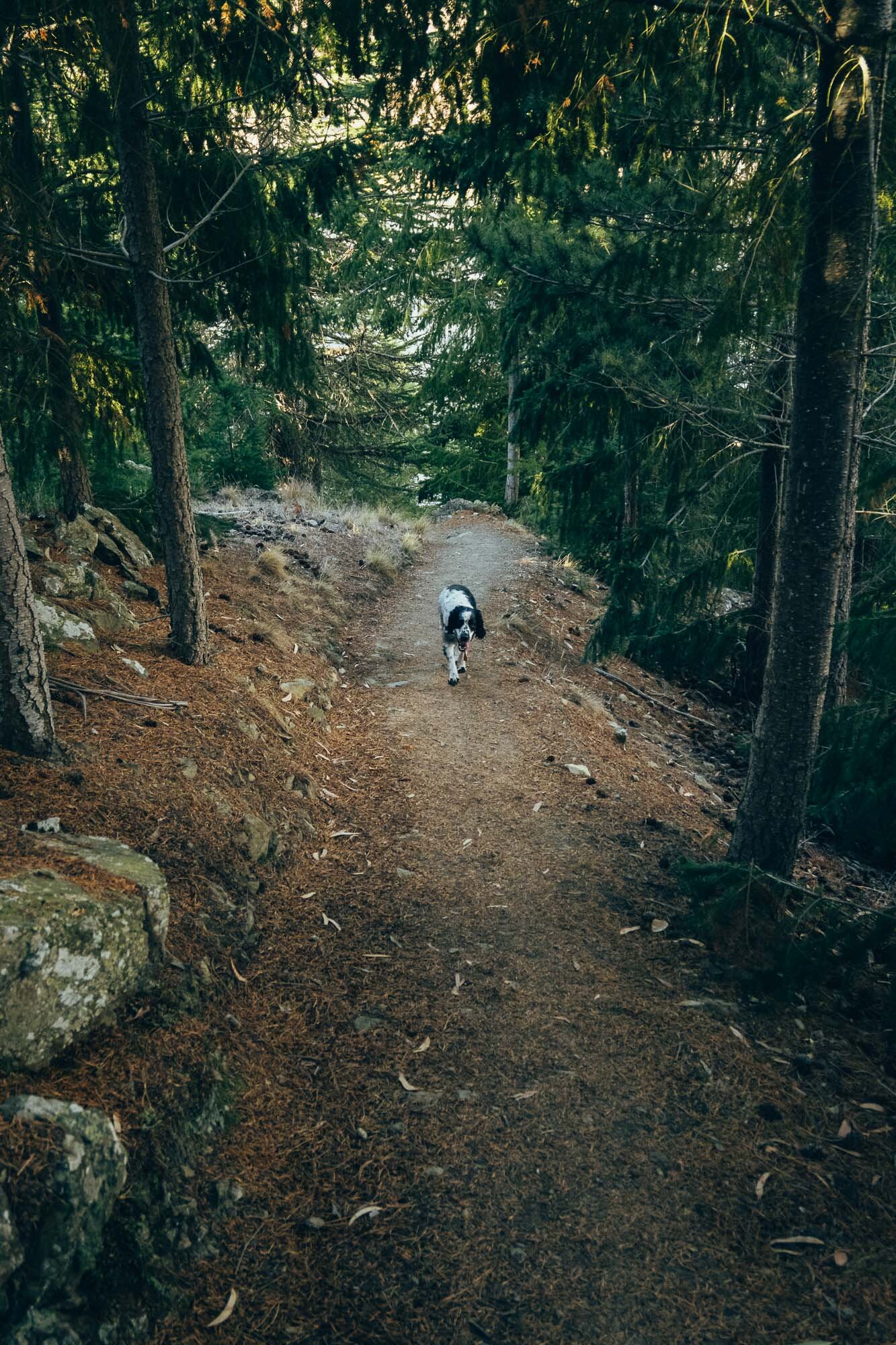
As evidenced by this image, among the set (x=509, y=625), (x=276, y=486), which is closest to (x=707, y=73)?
(x=509, y=625)

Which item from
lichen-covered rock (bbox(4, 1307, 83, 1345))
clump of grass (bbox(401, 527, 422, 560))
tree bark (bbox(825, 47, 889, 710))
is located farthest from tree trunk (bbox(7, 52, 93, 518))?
clump of grass (bbox(401, 527, 422, 560))

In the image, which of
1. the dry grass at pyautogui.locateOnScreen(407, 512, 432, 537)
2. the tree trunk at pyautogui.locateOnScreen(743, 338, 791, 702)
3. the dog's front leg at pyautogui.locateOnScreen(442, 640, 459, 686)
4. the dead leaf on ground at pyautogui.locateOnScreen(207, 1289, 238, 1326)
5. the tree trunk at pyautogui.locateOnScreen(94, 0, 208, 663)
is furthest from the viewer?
the dry grass at pyautogui.locateOnScreen(407, 512, 432, 537)

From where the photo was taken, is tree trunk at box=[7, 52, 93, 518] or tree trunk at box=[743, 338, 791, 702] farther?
tree trunk at box=[743, 338, 791, 702]

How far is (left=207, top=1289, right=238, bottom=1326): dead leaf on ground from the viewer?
2721 millimetres

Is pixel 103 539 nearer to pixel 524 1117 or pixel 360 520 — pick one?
pixel 524 1117

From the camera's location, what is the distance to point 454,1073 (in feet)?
12.8

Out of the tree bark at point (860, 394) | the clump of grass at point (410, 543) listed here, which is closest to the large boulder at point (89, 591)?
the tree bark at point (860, 394)

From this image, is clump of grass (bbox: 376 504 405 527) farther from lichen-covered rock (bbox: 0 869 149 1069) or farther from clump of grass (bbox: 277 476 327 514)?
lichen-covered rock (bbox: 0 869 149 1069)

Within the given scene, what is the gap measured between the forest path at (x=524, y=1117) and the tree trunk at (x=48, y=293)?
14.7ft

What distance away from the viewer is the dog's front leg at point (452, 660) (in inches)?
386

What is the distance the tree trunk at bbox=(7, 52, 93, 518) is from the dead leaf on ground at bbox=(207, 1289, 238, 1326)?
21.8 feet

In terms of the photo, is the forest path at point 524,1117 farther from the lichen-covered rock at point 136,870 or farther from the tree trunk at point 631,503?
the tree trunk at point 631,503

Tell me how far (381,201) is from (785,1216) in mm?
18882

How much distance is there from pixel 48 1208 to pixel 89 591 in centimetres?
566
